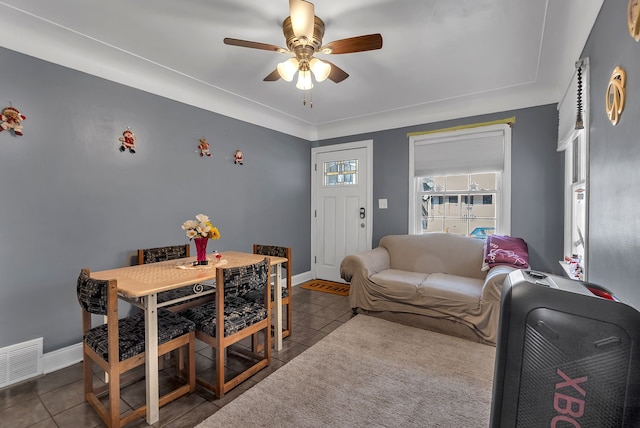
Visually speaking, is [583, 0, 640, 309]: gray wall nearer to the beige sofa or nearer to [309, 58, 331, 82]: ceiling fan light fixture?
the beige sofa

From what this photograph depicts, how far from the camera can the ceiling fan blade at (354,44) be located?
173cm

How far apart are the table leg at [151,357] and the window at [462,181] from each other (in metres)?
3.11

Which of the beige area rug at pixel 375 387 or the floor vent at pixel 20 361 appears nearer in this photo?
the beige area rug at pixel 375 387

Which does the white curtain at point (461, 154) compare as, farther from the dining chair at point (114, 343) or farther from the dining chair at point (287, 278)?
the dining chair at point (114, 343)

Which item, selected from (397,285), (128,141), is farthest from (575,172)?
(128,141)

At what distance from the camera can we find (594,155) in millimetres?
1663

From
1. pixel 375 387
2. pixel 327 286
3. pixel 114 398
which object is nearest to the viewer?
pixel 114 398

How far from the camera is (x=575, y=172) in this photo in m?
2.52

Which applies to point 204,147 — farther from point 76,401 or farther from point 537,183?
point 537,183

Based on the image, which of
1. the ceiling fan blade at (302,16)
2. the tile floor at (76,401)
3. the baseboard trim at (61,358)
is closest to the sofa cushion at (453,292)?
the tile floor at (76,401)

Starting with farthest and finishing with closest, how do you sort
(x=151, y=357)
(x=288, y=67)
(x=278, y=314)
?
1. (x=278, y=314)
2. (x=288, y=67)
3. (x=151, y=357)

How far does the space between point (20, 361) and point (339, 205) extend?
3628 millimetres

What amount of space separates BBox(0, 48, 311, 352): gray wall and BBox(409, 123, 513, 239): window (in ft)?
7.97

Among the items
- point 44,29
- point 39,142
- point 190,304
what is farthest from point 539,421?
point 44,29
